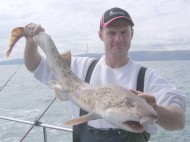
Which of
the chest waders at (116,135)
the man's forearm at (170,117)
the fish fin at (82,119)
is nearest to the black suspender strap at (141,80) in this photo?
the chest waders at (116,135)

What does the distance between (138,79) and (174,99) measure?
47 centimetres

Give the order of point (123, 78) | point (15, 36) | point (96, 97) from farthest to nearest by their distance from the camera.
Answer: point (15, 36) < point (123, 78) < point (96, 97)

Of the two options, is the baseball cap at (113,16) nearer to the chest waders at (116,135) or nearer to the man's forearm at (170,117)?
the chest waders at (116,135)

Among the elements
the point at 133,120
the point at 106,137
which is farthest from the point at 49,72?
the point at 133,120

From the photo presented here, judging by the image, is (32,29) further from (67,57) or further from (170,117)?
(170,117)

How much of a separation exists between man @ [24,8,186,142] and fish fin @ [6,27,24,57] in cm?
25

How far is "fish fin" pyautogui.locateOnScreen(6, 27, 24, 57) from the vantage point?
170 inches

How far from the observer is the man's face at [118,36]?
364 cm

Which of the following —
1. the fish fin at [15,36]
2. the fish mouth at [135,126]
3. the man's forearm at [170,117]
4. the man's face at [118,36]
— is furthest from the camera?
the fish fin at [15,36]

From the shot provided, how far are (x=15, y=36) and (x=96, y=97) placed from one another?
6.01ft

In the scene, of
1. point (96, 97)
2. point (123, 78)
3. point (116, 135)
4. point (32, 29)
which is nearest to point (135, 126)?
point (96, 97)

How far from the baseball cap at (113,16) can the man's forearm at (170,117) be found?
1157mm

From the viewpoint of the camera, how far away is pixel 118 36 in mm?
3615

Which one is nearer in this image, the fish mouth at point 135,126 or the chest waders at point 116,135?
the fish mouth at point 135,126
